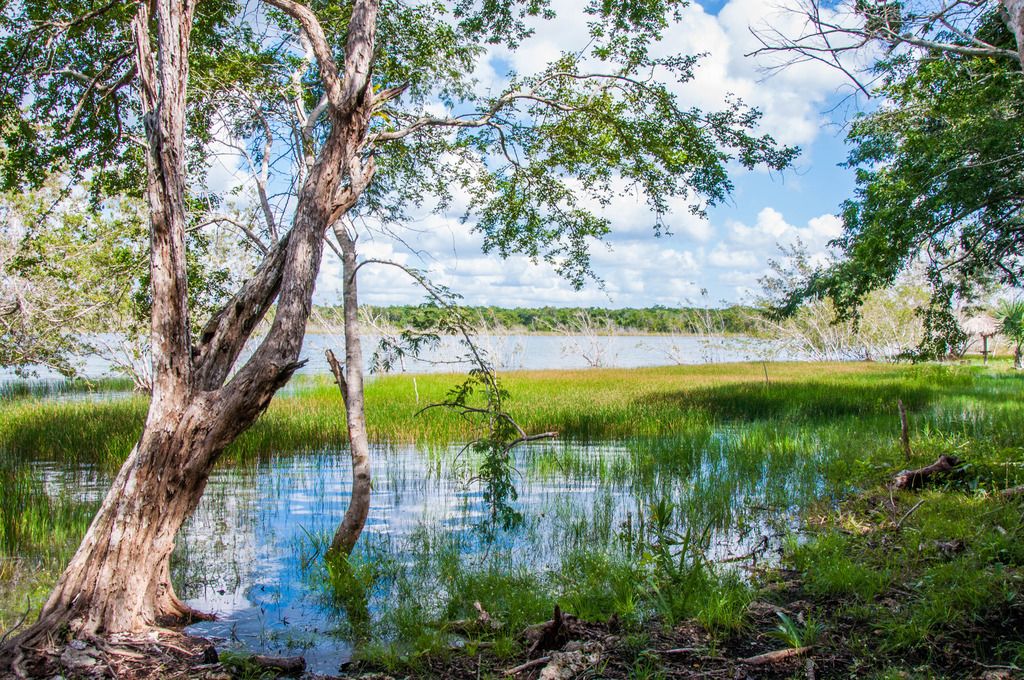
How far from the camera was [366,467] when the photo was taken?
5977 mm

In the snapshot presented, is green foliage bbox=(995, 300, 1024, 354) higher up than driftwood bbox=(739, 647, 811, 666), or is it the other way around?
green foliage bbox=(995, 300, 1024, 354)

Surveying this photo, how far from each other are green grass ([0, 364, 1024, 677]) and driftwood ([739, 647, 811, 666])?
0.50 feet

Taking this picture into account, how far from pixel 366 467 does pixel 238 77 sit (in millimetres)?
4253

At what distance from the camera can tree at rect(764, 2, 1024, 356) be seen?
9.18 metres

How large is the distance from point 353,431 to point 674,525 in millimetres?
3632

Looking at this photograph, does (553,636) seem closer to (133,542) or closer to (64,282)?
(133,542)

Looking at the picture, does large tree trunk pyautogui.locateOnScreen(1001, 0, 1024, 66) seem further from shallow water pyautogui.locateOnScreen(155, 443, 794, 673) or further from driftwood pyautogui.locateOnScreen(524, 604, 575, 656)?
shallow water pyautogui.locateOnScreen(155, 443, 794, 673)

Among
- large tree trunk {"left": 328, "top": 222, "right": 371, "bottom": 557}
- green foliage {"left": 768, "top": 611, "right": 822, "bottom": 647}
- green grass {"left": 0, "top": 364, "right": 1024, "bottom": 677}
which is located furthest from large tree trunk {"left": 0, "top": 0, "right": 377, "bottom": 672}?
green foliage {"left": 768, "top": 611, "right": 822, "bottom": 647}

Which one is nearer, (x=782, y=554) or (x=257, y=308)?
(x=257, y=308)

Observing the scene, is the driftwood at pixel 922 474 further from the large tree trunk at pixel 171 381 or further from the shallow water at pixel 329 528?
the large tree trunk at pixel 171 381

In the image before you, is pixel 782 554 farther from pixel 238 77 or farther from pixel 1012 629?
pixel 238 77

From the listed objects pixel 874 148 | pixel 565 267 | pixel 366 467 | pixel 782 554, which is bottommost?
pixel 782 554

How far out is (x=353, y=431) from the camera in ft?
19.5

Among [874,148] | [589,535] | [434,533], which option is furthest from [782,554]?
[874,148]
